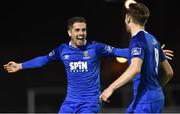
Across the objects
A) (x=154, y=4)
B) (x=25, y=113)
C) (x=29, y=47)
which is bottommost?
(x=25, y=113)

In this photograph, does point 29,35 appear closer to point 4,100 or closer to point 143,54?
point 4,100

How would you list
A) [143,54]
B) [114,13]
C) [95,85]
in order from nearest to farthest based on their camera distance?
1. [143,54]
2. [95,85]
3. [114,13]

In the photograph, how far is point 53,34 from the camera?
13.3 metres

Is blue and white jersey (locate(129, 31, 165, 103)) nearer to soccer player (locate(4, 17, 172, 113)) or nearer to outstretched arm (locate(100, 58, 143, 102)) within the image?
outstretched arm (locate(100, 58, 143, 102))

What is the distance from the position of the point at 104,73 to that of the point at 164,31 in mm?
1540

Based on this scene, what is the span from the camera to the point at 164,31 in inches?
516

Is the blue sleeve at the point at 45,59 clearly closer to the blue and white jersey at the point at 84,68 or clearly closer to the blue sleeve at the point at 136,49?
the blue and white jersey at the point at 84,68

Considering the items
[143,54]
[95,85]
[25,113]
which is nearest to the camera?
[143,54]

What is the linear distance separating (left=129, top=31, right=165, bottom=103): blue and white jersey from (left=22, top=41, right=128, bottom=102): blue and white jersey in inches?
59.6

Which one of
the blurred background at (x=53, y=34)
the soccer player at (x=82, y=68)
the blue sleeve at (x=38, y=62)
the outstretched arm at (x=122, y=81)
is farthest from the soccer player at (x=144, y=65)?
the blurred background at (x=53, y=34)

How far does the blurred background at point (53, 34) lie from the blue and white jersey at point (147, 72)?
692 cm

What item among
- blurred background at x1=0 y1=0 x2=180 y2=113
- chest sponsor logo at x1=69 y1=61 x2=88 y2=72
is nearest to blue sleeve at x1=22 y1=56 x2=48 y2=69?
chest sponsor logo at x1=69 y1=61 x2=88 y2=72

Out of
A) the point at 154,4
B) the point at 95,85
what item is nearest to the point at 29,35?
the point at 154,4

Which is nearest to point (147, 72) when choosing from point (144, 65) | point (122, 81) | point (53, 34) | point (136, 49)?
point (144, 65)
